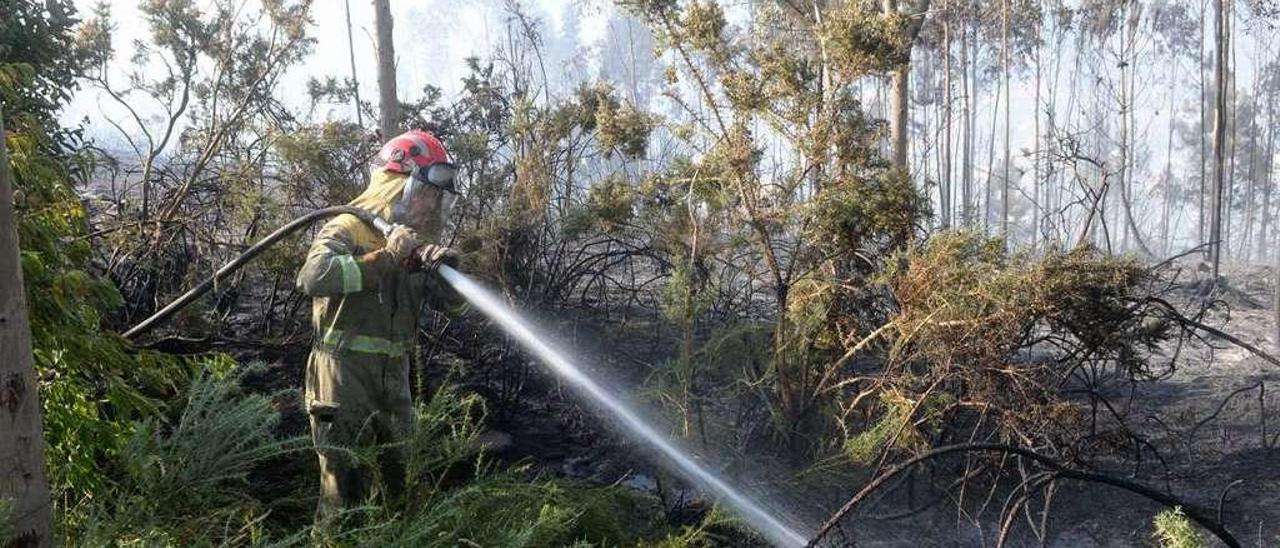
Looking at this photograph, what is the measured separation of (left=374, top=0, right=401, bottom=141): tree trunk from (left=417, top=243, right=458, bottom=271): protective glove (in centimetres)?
577

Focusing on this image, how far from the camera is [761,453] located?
577 cm

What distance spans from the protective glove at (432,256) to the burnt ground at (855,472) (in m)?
1.39

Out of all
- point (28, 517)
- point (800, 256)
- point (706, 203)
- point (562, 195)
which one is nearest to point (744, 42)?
point (706, 203)

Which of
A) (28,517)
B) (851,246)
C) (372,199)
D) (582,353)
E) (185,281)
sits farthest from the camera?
(582,353)

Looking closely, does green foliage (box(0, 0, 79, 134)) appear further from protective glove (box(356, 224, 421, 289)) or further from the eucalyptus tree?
the eucalyptus tree

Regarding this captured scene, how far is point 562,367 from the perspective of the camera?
6.40 m

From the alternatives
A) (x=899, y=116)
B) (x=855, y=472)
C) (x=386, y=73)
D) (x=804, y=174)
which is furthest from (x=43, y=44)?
(x=899, y=116)

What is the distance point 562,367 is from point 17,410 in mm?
4637

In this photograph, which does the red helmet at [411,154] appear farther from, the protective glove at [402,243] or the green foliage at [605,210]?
the green foliage at [605,210]

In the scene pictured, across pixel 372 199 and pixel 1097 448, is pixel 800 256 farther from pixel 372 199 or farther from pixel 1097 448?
pixel 372 199

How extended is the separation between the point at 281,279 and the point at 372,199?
308 cm

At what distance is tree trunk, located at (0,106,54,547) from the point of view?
5.79 feet

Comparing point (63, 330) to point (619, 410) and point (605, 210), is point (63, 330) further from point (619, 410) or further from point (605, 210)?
point (605, 210)

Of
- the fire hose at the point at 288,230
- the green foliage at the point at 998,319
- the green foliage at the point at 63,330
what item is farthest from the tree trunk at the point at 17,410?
the green foliage at the point at 998,319
